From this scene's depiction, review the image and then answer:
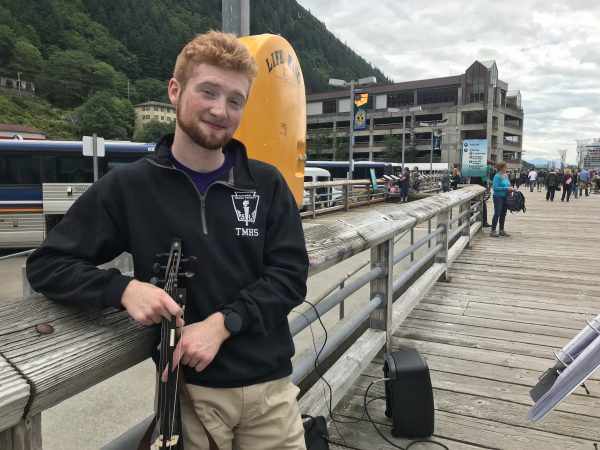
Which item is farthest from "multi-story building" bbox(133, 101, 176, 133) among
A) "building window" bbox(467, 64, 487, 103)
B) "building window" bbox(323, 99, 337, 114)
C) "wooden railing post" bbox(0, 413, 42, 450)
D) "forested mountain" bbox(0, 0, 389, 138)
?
"wooden railing post" bbox(0, 413, 42, 450)

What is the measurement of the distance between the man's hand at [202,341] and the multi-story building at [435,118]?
245ft

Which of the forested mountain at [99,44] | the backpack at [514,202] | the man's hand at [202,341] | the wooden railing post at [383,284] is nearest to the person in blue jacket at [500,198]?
the backpack at [514,202]

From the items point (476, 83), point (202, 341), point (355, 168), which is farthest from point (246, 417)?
point (476, 83)

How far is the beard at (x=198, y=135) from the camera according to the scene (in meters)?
1.33

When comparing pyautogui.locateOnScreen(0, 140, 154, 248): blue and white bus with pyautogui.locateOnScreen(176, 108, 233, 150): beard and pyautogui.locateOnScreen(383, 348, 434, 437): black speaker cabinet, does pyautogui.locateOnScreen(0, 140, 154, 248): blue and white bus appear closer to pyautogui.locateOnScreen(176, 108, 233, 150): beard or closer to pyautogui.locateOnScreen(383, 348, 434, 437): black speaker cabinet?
pyautogui.locateOnScreen(383, 348, 434, 437): black speaker cabinet

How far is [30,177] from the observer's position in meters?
13.1

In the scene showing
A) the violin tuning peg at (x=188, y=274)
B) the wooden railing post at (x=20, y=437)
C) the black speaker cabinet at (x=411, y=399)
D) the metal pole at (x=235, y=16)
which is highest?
the metal pole at (x=235, y=16)

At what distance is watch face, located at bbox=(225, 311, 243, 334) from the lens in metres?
1.24

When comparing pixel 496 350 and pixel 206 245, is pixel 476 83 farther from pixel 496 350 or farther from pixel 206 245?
pixel 206 245

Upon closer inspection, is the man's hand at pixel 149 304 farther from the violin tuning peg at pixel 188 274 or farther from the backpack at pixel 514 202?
the backpack at pixel 514 202

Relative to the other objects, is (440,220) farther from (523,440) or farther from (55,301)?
(55,301)

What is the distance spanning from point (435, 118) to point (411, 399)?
86.7 meters

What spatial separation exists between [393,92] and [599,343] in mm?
92700

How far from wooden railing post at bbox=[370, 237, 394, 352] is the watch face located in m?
1.98
